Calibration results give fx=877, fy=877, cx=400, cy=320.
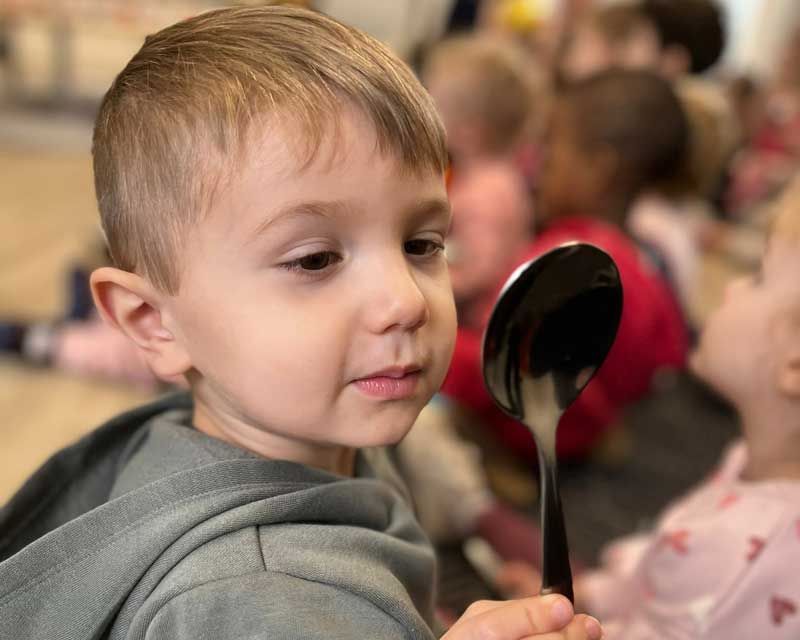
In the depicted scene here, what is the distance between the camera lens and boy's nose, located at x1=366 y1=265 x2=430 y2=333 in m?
0.49

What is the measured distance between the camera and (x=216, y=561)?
467 millimetres

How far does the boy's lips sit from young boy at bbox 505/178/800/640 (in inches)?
15.5

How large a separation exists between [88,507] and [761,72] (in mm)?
4399

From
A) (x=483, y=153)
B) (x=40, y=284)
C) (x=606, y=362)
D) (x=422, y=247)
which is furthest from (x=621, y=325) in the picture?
(x=40, y=284)

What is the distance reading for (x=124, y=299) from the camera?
0.55 metres

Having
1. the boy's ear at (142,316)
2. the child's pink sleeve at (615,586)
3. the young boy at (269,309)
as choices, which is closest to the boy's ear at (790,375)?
the child's pink sleeve at (615,586)

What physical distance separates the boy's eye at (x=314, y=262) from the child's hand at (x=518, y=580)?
2.45 ft

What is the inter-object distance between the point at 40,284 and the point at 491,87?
1091mm

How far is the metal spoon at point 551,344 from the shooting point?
52cm

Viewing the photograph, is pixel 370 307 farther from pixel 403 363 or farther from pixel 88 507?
pixel 88 507

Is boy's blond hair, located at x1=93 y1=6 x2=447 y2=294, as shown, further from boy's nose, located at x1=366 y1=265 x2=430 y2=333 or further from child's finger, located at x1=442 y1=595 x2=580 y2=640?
child's finger, located at x1=442 y1=595 x2=580 y2=640

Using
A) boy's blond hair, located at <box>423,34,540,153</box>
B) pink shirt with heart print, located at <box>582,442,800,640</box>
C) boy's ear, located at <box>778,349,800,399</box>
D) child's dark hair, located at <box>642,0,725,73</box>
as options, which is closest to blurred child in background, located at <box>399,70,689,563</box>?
boy's blond hair, located at <box>423,34,540,153</box>

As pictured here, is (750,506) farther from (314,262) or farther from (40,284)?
(40,284)

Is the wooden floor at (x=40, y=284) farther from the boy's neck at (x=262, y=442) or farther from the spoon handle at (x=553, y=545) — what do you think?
the spoon handle at (x=553, y=545)
